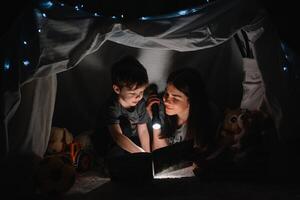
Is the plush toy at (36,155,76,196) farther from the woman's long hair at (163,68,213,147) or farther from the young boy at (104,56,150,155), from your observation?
the woman's long hair at (163,68,213,147)

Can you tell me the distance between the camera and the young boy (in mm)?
3219

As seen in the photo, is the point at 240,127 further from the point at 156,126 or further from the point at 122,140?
the point at 122,140

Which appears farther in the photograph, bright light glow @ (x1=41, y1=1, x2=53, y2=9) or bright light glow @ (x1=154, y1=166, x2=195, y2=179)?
bright light glow @ (x1=154, y1=166, x2=195, y2=179)

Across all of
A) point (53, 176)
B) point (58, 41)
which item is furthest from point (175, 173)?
point (58, 41)

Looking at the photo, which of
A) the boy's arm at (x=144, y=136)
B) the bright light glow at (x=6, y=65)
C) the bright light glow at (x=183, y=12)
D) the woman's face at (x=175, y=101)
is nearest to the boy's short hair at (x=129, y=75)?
the woman's face at (x=175, y=101)

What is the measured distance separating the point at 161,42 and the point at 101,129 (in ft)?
3.15

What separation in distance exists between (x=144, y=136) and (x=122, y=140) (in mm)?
228

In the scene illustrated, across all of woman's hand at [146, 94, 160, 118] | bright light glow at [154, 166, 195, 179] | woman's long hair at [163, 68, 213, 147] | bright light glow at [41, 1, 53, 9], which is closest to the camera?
bright light glow at [41, 1, 53, 9]

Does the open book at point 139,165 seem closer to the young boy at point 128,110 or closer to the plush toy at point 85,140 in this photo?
the young boy at point 128,110

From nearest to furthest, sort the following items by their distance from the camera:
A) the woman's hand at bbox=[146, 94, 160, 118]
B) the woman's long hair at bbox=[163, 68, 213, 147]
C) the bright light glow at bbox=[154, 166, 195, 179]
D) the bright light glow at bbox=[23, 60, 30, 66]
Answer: the bright light glow at bbox=[23, 60, 30, 66] → the bright light glow at bbox=[154, 166, 195, 179] → the woman's long hair at bbox=[163, 68, 213, 147] → the woman's hand at bbox=[146, 94, 160, 118]

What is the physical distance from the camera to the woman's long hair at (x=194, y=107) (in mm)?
3342

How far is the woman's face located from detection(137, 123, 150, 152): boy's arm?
0.22 metres

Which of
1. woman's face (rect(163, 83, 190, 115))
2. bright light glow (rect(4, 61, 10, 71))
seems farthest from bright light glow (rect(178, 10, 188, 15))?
bright light glow (rect(4, 61, 10, 71))

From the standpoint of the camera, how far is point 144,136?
338 cm
